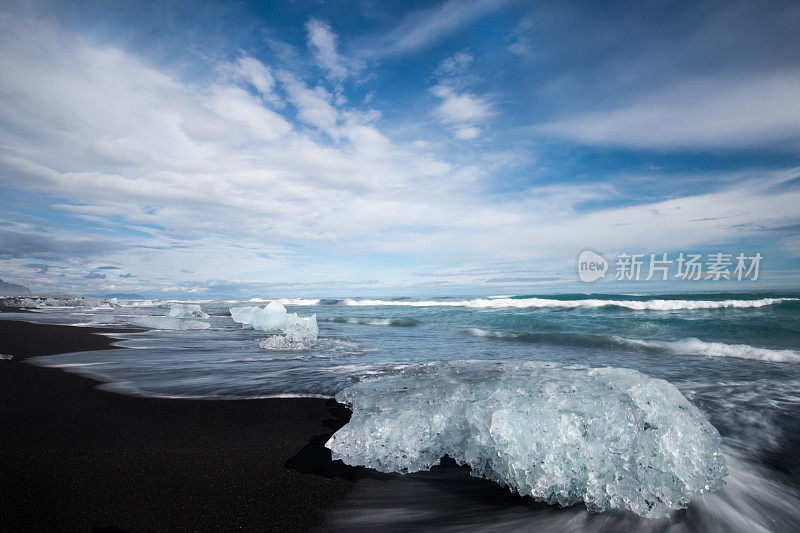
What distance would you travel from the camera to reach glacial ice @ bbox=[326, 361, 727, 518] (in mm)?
2027

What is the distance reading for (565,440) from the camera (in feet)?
6.95

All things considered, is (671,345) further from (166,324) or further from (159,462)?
(166,324)

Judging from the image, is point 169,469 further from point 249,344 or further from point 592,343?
point 592,343

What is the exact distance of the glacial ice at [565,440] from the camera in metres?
2.03

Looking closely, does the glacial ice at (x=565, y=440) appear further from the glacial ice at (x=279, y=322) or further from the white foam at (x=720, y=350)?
the glacial ice at (x=279, y=322)

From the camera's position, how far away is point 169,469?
7.74 feet

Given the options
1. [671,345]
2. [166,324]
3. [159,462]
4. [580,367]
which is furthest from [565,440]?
[166,324]

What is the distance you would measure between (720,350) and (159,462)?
32.0 feet

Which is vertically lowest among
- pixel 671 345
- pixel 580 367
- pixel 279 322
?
pixel 671 345

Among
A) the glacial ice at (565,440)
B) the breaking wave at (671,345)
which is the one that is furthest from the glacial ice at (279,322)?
the glacial ice at (565,440)

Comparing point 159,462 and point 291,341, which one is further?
point 291,341

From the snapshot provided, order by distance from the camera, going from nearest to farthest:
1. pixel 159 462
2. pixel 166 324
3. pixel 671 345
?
pixel 159 462 < pixel 671 345 < pixel 166 324

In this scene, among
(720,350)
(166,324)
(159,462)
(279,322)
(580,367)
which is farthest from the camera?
(166,324)

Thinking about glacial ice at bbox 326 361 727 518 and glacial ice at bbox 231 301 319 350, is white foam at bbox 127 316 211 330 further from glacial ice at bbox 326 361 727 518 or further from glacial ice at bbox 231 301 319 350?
glacial ice at bbox 326 361 727 518
